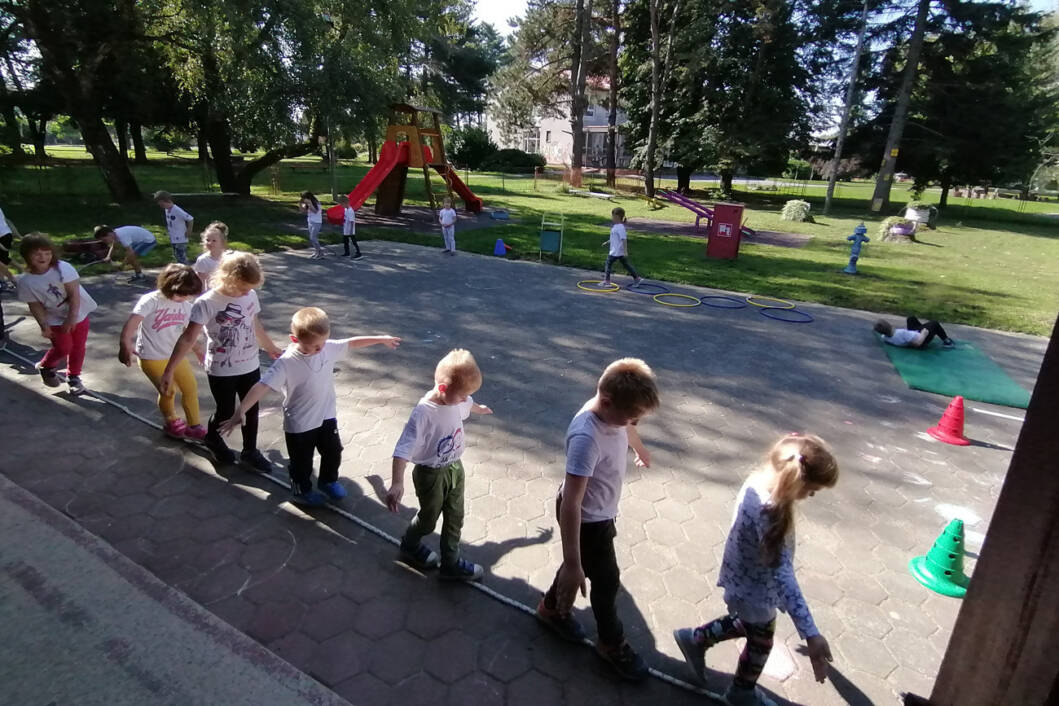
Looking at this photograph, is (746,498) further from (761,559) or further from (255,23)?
(255,23)

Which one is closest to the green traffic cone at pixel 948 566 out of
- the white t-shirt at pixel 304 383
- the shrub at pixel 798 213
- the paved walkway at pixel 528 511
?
the paved walkway at pixel 528 511

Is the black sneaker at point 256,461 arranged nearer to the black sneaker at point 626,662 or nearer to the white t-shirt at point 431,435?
the white t-shirt at point 431,435

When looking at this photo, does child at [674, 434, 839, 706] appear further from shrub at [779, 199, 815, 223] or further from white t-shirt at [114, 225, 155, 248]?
shrub at [779, 199, 815, 223]

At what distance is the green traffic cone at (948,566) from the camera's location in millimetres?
3672

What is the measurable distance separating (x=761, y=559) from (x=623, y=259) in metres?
9.44

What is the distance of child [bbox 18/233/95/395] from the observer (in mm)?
5285

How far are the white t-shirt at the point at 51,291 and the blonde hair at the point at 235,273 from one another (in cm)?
216

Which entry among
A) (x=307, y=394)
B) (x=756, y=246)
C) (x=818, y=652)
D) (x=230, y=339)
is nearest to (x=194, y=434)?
(x=230, y=339)

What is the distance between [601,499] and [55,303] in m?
5.48

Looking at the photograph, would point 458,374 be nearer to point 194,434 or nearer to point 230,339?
point 230,339

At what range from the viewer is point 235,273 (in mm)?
4215

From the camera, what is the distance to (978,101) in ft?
95.5

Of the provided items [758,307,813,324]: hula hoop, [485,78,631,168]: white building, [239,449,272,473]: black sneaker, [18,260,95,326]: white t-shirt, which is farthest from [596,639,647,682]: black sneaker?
[485,78,631,168]: white building

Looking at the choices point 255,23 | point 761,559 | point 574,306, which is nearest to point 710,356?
point 574,306
